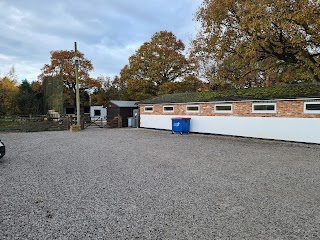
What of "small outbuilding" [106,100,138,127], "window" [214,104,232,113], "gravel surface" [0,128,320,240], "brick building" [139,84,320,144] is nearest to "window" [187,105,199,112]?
"brick building" [139,84,320,144]

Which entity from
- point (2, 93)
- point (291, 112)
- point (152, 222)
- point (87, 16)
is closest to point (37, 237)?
point (152, 222)

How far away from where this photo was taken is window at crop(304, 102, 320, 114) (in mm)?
10966

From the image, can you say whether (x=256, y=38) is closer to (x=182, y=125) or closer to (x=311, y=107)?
(x=311, y=107)

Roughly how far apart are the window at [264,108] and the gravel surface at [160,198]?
538 cm

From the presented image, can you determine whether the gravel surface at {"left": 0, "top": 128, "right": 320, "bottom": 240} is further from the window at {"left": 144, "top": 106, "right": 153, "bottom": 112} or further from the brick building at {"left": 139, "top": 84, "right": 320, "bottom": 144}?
the window at {"left": 144, "top": 106, "right": 153, "bottom": 112}

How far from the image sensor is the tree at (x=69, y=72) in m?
33.4

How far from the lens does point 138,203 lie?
13.4ft

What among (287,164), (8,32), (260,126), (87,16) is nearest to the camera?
(287,164)

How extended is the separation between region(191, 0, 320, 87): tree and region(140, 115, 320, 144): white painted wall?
9.53 feet

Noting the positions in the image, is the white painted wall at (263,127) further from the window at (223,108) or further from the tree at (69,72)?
the tree at (69,72)

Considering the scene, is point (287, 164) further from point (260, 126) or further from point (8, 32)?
point (8, 32)

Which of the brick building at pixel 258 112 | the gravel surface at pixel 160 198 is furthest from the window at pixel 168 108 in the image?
the gravel surface at pixel 160 198

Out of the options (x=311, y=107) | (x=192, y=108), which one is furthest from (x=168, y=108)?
(x=311, y=107)

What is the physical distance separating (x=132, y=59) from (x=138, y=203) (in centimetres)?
2695
